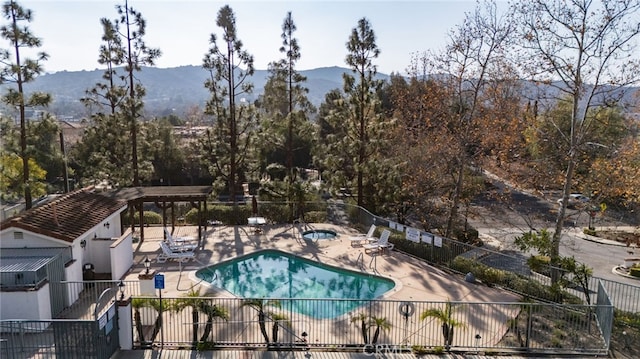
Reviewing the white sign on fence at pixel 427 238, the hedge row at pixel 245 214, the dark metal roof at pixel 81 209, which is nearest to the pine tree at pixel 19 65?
the dark metal roof at pixel 81 209

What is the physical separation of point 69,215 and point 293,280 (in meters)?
7.71

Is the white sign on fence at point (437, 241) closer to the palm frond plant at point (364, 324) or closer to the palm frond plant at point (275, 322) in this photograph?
the palm frond plant at point (364, 324)

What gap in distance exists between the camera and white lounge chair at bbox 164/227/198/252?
17328 millimetres

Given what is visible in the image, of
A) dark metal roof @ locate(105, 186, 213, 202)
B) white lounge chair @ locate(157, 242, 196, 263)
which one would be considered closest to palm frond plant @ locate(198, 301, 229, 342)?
white lounge chair @ locate(157, 242, 196, 263)

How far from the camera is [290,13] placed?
23750 mm

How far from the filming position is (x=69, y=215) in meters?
14.5

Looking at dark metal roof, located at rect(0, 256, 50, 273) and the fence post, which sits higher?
dark metal roof, located at rect(0, 256, 50, 273)

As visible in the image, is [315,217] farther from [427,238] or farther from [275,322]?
[275,322]

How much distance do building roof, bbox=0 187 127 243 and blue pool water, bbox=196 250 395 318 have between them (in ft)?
13.1

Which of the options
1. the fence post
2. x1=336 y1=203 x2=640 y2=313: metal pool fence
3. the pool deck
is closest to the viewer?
the fence post

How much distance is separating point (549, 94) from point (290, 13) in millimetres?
13492

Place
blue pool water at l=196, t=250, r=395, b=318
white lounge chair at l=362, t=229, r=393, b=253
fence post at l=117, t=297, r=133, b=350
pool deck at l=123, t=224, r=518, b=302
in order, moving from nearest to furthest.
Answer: fence post at l=117, t=297, r=133, b=350
pool deck at l=123, t=224, r=518, b=302
blue pool water at l=196, t=250, r=395, b=318
white lounge chair at l=362, t=229, r=393, b=253

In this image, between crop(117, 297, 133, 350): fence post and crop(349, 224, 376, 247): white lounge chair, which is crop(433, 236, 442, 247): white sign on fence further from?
crop(117, 297, 133, 350): fence post

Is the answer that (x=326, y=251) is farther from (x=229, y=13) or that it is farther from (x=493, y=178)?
(x=493, y=178)
